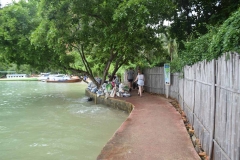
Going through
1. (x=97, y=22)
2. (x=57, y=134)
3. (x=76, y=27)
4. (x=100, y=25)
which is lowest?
(x=57, y=134)

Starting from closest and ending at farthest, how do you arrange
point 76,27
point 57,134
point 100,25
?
point 57,134, point 76,27, point 100,25

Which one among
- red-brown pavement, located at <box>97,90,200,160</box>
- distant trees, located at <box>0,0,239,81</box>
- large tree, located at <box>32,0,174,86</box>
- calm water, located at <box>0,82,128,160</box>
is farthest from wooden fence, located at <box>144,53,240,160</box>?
large tree, located at <box>32,0,174,86</box>

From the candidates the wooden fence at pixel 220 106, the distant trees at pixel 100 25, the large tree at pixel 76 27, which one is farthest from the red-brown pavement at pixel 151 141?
the large tree at pixel 76 27

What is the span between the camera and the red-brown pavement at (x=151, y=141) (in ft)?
14.1

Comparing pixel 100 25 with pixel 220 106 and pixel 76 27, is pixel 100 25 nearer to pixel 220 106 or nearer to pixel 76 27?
pixel 76 27

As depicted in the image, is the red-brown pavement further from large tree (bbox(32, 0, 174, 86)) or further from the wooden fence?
large tree (bbox(32, 0, 174, 86))

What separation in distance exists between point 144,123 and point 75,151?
7.33 ft

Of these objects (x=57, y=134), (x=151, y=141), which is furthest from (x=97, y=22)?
(x=151, y=141)

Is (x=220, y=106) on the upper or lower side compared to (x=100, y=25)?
lower

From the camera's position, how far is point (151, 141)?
5.11 m

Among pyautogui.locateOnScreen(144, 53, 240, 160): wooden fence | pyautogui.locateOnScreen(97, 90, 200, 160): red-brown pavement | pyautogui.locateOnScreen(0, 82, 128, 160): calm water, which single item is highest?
pyautogui.locateOnScreen(144, 53, 240, 160): wooden fence

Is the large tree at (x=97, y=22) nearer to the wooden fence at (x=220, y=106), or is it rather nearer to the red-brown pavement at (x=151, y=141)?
the red-brown pavement at (x=151, y=141)

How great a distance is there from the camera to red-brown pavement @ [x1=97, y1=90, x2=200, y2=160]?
4.30 m

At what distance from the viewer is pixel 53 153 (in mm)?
5824
